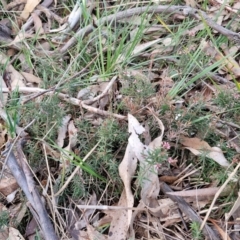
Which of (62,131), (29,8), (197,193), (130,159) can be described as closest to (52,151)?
(62,131)

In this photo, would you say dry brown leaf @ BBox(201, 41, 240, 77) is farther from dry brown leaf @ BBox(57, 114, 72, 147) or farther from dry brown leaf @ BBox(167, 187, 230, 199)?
dry brown leaf @ BBox(57, 114, 72, 147)

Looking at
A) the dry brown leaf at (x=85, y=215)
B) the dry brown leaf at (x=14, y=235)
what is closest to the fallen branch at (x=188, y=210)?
the dry brown leaf at (x=85, y=215)

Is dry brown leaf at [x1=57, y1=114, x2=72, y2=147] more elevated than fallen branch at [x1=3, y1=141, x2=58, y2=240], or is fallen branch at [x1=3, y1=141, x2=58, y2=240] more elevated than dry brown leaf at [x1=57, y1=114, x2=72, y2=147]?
dry brown leaf at [x1=57, y1=114, x2=72, y2=147]

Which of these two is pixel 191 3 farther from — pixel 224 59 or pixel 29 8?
pixel 29 8

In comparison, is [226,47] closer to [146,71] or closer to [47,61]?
[146,71]

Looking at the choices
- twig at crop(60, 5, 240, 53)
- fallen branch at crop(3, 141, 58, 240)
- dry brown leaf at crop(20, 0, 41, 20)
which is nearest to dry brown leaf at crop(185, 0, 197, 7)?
twig at crop(60, 5, 240, 53)

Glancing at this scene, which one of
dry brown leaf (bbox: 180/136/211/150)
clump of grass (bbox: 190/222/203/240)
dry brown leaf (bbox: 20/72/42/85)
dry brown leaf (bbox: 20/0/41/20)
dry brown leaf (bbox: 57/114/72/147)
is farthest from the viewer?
dry brown leaf (bbox: 20/0/41/20)

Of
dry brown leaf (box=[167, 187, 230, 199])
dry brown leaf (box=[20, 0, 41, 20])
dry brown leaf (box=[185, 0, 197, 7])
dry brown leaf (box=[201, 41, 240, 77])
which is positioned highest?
dry brown leaf (box=[185, 0, 197, 7])
